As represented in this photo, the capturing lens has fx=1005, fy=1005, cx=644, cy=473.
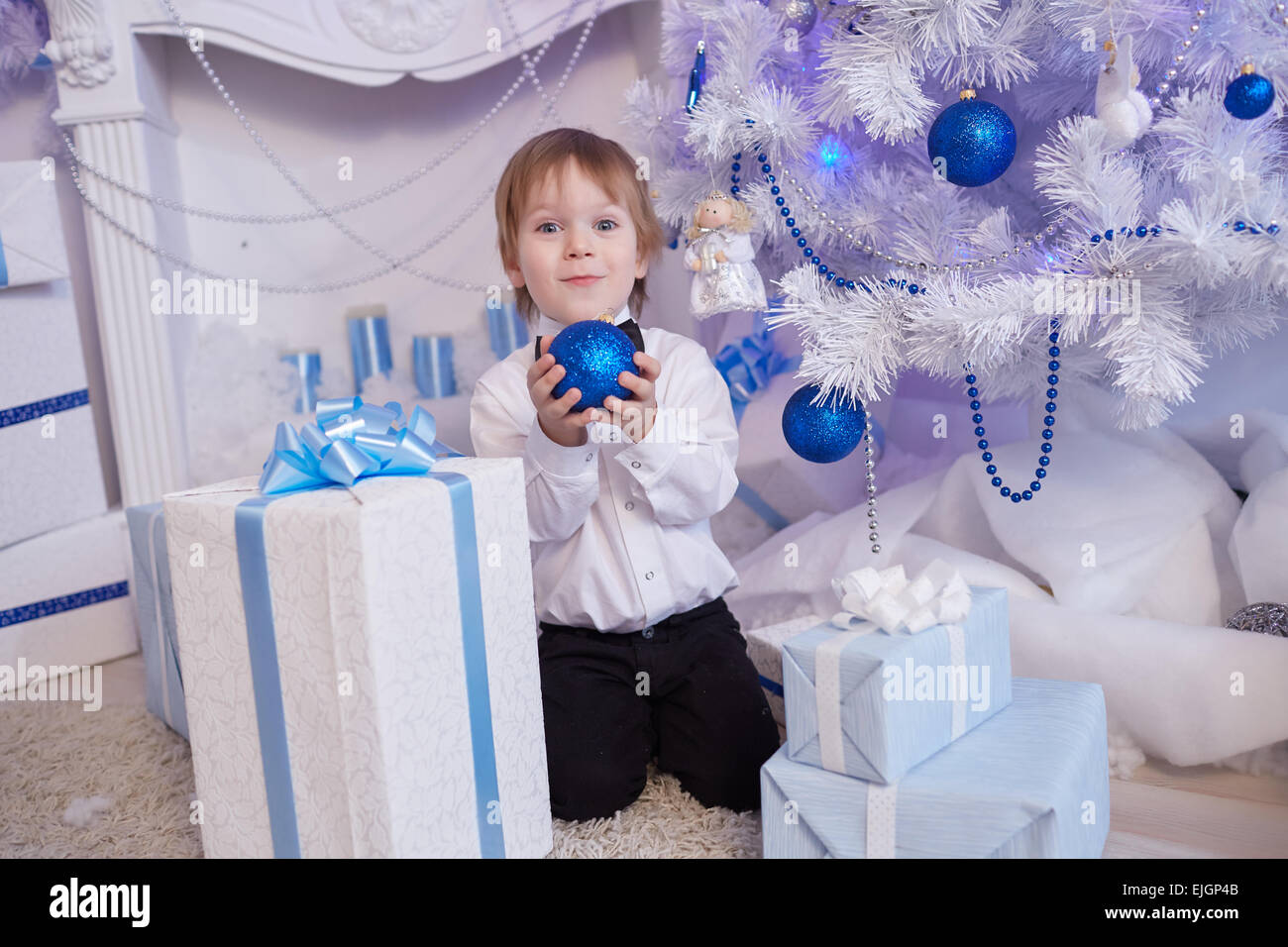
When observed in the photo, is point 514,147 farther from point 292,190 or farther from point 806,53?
point 806,53

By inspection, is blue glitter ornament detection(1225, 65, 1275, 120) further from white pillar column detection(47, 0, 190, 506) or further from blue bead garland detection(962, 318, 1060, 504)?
white pillar column detection(47, 0, 190, 506)

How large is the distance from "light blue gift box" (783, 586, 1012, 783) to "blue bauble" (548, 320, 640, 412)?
0.30 meters

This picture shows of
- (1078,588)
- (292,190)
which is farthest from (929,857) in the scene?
(292,190)

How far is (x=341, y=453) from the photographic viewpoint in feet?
2.74

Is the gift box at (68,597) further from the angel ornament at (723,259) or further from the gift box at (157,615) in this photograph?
the angel ornament at (723,259)

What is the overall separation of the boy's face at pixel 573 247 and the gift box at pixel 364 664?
0.30 meters

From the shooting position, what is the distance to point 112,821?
3.48ft

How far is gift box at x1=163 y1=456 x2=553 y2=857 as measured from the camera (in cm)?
78

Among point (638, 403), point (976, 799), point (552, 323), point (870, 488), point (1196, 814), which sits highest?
point (552, 323)

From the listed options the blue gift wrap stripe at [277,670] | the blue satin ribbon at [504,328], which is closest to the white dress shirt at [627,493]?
the blue gift wrap stripe at [277,670]

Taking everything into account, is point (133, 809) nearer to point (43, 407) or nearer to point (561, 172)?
point (43, 407)

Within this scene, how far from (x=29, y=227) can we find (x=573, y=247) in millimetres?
907

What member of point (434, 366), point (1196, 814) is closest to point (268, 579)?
point (1196, 814)

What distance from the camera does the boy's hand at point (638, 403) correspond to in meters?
0.97
